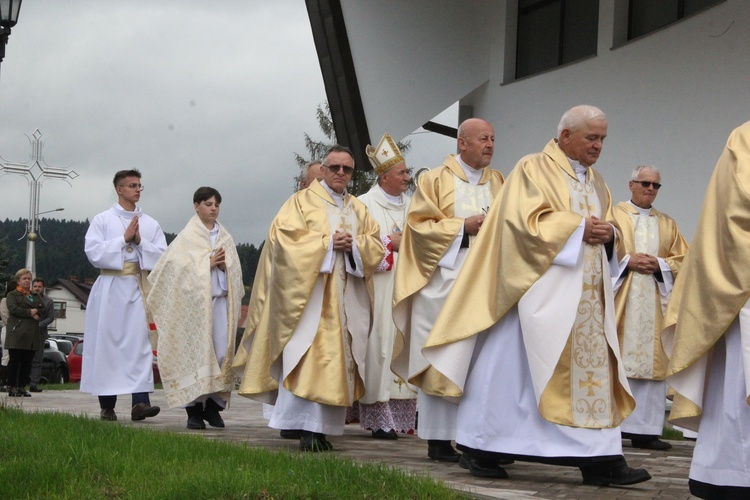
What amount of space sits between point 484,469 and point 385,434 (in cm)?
305

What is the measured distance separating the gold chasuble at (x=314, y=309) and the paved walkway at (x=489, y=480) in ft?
1.59

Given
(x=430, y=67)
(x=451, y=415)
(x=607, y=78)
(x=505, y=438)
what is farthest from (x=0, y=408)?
(x=430, y=67)

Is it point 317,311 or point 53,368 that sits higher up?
point 317,311

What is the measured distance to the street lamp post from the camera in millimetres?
9715

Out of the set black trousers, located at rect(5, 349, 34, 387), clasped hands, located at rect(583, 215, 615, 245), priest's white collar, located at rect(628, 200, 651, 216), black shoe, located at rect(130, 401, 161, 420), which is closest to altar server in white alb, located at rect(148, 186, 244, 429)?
black shoe, located at rect(130, 401, 161, 420)

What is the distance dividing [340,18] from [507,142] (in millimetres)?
3652

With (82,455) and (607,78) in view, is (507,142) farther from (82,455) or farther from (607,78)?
(82,455)

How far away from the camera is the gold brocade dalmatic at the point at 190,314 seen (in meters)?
10.2

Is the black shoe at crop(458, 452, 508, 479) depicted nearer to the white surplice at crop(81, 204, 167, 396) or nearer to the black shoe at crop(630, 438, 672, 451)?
the black shoe at crop(630, 438, 672, 451)

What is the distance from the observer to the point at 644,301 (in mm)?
9594

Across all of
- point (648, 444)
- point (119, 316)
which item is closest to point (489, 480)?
point (648, 444)

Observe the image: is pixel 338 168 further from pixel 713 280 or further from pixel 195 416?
pixel 713 280

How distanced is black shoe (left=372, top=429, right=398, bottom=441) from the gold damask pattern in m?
3.20

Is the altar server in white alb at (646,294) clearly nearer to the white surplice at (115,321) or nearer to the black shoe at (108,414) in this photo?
the white surplice at (115,321)
